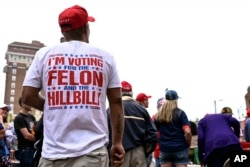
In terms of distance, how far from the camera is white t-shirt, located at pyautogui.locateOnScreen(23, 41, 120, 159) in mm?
2279

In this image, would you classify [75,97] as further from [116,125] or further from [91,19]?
[91,19]

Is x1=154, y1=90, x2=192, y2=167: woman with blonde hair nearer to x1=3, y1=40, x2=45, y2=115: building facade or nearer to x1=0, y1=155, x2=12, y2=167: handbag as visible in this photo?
x1=0, y1=155, x2=12, y2=167: handbag

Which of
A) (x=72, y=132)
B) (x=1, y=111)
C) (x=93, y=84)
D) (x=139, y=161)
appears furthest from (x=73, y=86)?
(x=1, y=111)

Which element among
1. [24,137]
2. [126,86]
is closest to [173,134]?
[126,86]

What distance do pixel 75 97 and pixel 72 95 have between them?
23 mm

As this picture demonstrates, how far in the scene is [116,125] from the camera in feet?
8.07

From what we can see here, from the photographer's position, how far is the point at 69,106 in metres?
2.30

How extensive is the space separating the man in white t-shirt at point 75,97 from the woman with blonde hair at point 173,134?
371 cm

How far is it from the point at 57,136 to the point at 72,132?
10 centimetres

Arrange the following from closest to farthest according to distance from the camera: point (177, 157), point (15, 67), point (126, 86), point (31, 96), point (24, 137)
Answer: point (31, 96)
point (126, 86)
point (24, 137)
point (177, 157)
point (15, 67)

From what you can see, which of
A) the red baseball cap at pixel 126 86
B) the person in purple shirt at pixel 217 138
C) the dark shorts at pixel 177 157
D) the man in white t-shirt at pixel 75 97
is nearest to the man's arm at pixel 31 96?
A: the man in white t-shirt at pixel 75 97

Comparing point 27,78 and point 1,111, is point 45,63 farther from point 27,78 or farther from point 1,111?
point 1,111

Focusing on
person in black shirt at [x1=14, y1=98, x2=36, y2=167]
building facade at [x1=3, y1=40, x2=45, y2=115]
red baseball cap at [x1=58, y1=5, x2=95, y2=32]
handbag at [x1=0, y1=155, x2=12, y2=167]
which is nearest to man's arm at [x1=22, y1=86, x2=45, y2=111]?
red baseball cap at [x1=58, y1=5, x2=95, y2=32]

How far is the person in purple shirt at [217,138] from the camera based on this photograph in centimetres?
536
